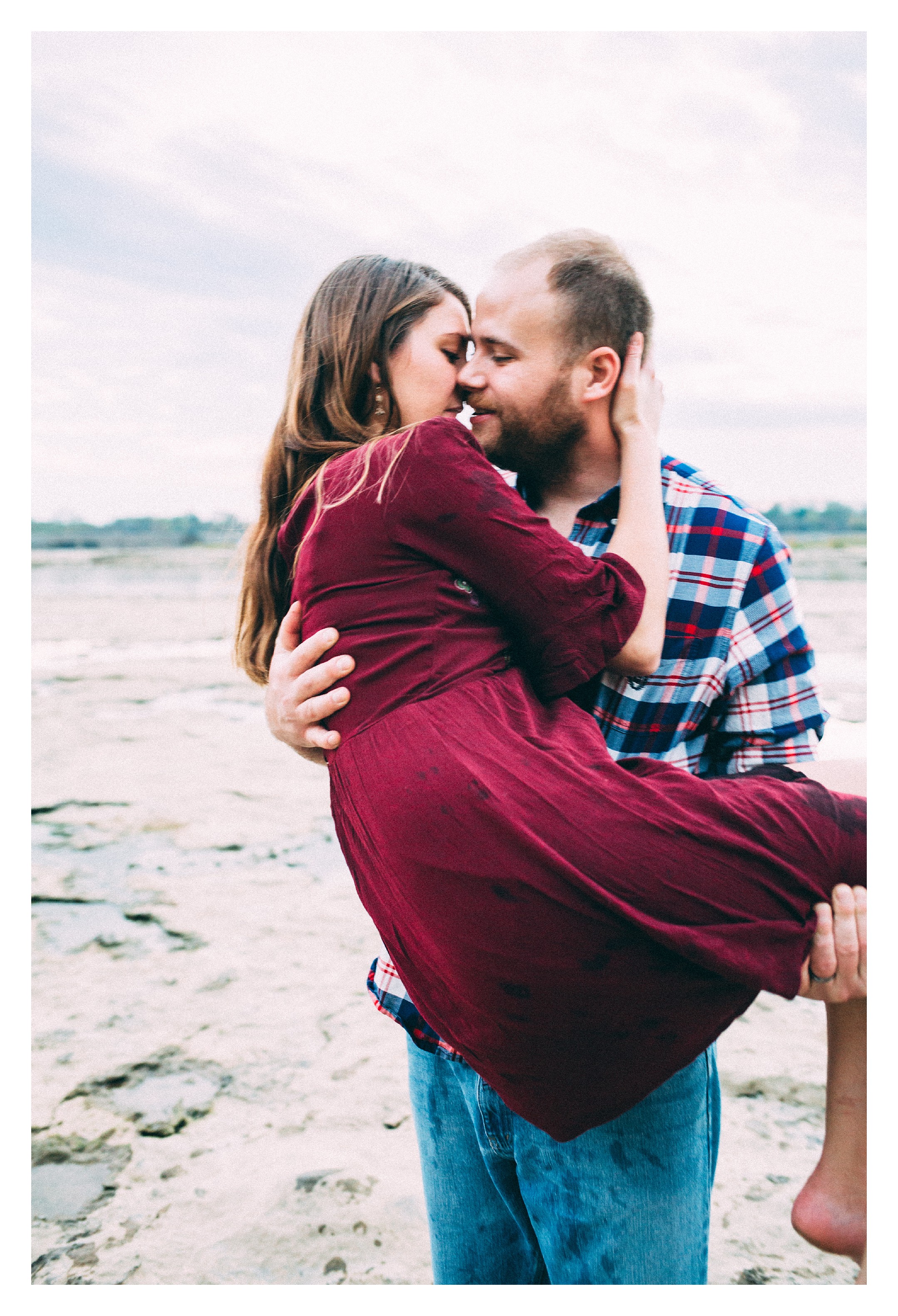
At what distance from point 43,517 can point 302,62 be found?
4.28 feet

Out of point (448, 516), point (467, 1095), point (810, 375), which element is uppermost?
point (810, 375)

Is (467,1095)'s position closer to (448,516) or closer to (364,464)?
(448,516)

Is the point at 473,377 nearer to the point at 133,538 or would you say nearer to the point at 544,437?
the point at 544,437

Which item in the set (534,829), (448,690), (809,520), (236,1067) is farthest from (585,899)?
(809,520)

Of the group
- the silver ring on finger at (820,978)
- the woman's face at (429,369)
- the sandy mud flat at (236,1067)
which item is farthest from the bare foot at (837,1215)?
the woman's face at (429,369)

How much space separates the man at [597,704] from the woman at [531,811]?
0.09 metres

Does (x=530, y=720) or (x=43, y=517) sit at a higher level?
(x=43, y=517)

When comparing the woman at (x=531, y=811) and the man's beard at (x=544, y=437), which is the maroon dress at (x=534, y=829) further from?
the man's beard at (x=544, y=437)

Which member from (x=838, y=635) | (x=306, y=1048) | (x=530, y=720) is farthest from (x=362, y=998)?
(x=838, y=635)

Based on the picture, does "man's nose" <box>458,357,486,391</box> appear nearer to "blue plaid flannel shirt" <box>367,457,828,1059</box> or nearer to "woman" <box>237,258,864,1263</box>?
"woman" <box>237,258,864,1263</box>

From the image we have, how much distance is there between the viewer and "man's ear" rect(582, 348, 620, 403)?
1.73 m

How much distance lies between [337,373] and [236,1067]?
2.59 metres

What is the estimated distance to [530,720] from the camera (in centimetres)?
141
